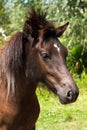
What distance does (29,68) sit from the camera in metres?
3.36

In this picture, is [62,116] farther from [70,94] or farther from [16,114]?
[70,94]

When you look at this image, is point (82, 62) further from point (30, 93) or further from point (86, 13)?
point (30, 93)

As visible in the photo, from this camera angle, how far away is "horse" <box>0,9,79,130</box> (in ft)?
10.5

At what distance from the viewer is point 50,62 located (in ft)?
10.4

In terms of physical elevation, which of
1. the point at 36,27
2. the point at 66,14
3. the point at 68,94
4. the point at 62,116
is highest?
the point at 36,27

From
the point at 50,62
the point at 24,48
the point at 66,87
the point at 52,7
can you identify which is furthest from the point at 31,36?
the point at 52,7

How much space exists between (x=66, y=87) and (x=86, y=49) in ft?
23.4

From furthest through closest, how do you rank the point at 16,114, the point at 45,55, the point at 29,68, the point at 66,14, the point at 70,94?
1. the point at 66,14
2. the point at 16,114
3. the point at 29,68
4. the point at 45,55
5. the point at 70,94

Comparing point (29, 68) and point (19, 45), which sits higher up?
point (19, 45)

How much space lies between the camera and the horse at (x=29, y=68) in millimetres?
3197

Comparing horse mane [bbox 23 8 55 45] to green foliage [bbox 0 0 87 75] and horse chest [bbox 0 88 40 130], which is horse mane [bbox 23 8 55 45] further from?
green foliage [bbox 0 0 87 75]

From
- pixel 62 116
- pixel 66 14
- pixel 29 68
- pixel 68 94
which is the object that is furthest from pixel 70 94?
pixel 66 14

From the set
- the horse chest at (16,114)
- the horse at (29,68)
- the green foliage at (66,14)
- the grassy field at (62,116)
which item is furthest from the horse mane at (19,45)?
the green foliage at (66,14)

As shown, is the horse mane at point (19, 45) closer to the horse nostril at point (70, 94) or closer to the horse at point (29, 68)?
the horse at point (29, 68)
